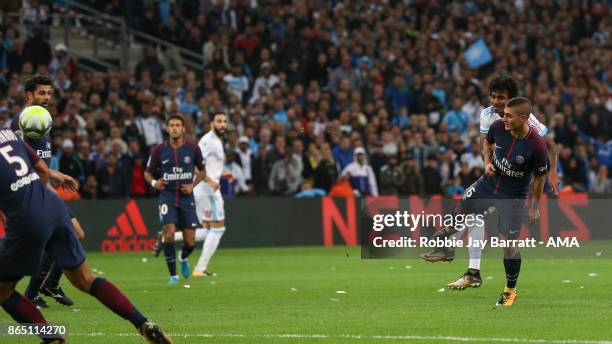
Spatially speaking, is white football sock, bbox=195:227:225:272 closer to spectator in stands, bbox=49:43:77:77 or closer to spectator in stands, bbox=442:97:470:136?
spectator in stands, bbox=49:43:77:77

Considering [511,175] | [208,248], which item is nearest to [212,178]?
[208,248]

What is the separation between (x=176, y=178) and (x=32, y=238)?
8.75m

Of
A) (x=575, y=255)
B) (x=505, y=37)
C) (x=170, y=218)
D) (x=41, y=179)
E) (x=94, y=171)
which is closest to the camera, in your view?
(x=41, y=179)

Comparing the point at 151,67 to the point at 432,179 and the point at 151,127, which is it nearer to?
the point at 151,127

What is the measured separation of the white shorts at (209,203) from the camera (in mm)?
20766

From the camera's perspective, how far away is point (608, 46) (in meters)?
37.7

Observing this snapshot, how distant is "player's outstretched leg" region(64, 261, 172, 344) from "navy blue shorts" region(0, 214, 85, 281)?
4.4 inches

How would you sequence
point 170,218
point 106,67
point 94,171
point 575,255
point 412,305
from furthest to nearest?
point 106,67
point 94,171
point 575,255
point 170,218
point 412,305

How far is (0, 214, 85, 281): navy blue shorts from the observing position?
9.96m

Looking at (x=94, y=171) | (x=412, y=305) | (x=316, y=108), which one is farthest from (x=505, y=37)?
(x=412, y=305)

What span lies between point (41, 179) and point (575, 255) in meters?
16.5

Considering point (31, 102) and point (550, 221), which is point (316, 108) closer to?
point (550, 221)

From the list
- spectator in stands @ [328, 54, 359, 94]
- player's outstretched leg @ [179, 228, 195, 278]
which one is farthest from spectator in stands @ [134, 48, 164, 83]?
player's outstretched leg @ [179, 228, 195, 278]

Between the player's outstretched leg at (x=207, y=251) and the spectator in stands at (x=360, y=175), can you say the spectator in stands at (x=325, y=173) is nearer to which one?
the spectator in stands at (x=360, y=175)
